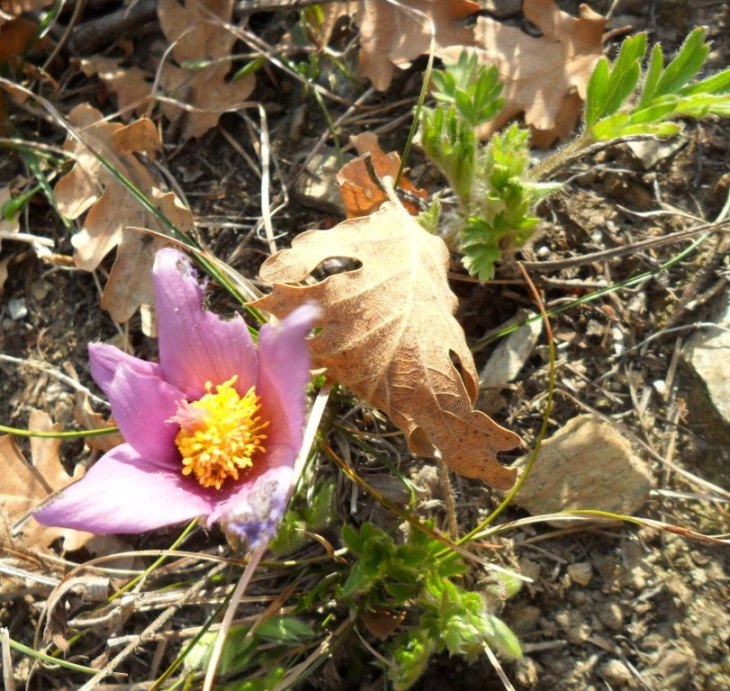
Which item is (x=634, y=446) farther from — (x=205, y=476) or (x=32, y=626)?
(x=32, y=626)

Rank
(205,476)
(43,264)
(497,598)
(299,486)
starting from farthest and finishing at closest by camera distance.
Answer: (43,264)
(299,486)
(497,598)
(205,476)

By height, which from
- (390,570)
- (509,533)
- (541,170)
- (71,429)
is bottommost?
(509,533)

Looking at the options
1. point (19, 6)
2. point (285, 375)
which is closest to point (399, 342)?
point (285, 375)

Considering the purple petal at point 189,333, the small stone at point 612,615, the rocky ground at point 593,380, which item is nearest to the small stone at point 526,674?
the rocky ground at point 593,380

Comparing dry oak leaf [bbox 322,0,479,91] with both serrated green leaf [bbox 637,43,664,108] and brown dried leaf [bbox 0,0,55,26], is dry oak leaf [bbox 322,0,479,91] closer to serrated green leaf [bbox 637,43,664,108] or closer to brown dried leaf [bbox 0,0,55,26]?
serrated green leaf [bbox 637,43,664,108]

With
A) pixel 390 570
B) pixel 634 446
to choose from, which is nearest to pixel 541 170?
pixel 634 446

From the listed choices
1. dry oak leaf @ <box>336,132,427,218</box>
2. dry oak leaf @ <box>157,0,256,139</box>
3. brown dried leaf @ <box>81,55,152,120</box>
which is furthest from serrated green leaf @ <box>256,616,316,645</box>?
brown dried leaf @ <box>81,55,152,120</box>
